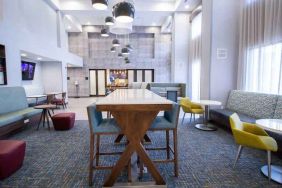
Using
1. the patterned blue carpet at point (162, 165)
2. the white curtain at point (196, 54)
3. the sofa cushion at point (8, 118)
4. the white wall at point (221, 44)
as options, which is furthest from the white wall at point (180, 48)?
the sofa cushion at point (8, 118)

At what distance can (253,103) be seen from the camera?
4.23 metres

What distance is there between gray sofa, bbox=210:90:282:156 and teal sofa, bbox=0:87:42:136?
5.09m

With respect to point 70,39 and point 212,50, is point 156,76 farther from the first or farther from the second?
point 212,50

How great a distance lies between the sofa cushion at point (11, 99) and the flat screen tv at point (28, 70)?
9.60 ft

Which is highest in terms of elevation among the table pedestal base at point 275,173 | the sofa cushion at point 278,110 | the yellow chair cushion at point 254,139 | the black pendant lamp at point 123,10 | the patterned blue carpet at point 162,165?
the black pendant lamp at point 123,10

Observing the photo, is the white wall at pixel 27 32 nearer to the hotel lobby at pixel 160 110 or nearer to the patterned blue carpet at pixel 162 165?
the hotel lobby at pixel 160 110

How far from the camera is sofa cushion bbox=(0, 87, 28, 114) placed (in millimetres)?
4465

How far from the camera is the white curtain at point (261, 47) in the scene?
12.8 ft

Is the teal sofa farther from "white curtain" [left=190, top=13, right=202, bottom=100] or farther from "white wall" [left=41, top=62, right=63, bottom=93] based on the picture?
"white curtain" [left=190, top=13, right=202, bottom=100]

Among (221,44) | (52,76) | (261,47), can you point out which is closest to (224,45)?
(221,44)

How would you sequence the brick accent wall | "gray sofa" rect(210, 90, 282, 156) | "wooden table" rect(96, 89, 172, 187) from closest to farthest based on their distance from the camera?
"wooden table" rect(96, 89, 172, 187) → "gray sofa" rect(210, 90, 282, 156) → the brick accent wall

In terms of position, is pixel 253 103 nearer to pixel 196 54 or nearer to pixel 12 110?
pixel 196 54

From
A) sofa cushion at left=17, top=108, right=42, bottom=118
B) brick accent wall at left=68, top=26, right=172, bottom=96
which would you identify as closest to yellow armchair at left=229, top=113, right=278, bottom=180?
sofa cushion at left=17, top=108, right=42, bottom=118

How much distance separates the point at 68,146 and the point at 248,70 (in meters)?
4.94
